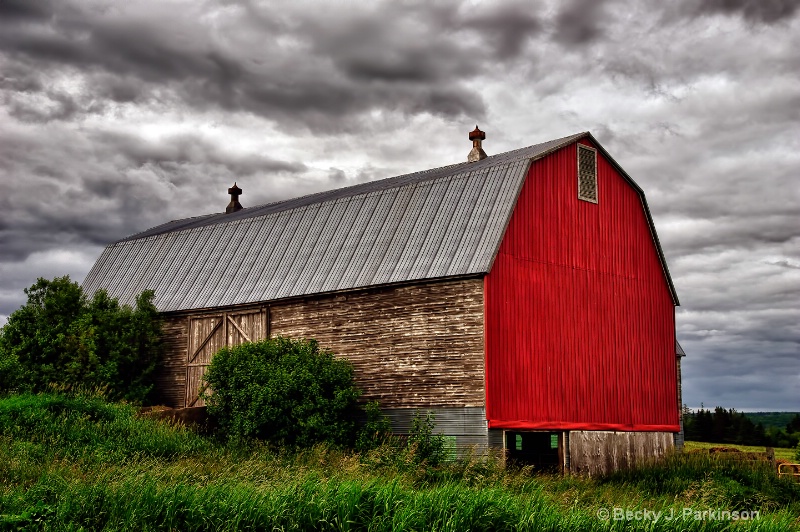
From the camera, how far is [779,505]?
2114 centimetres

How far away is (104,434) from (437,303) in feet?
28.2

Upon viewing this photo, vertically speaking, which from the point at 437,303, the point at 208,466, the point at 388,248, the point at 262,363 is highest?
the point at 388,248

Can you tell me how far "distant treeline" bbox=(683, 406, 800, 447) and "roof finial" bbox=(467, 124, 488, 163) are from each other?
41742 mm

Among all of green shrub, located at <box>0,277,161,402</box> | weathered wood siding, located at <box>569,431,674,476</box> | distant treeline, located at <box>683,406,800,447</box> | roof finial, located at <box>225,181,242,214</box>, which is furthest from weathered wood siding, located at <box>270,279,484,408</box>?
distant treeline, located at <box>683,406,800,447</box>

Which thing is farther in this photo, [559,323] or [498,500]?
[559,323]

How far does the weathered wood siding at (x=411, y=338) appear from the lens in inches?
860

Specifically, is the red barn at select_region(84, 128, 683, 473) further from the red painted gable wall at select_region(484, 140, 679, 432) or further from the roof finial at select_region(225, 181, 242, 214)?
the roof finial at select_region(225, 181, 242, 214)

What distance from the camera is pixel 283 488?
45.5ft

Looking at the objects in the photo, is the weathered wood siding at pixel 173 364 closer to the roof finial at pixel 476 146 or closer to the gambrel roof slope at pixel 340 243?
the gambrel roof slope at pixel 340 243

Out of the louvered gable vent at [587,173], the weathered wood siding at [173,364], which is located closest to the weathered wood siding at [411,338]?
the louvered gable vent at [587,173]

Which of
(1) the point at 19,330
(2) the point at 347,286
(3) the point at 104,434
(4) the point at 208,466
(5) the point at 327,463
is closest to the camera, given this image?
(4) the point at 208,466

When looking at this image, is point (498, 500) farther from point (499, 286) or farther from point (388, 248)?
point (388, 248)

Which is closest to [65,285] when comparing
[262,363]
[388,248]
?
[262,363]

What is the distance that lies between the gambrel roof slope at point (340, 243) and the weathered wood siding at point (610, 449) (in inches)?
209
